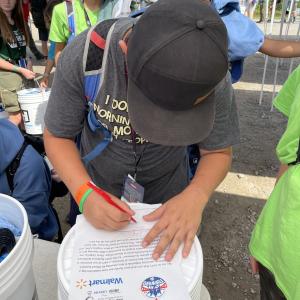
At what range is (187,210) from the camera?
0.88 meters

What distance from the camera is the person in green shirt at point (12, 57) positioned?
2.89 m

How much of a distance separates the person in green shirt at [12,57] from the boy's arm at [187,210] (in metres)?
2.31

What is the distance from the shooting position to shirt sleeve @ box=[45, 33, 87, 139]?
0.93 meters

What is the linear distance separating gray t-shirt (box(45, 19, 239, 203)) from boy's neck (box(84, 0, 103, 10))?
4.78ft

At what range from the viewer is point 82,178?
93cm

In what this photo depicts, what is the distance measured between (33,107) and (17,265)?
89.5 inches

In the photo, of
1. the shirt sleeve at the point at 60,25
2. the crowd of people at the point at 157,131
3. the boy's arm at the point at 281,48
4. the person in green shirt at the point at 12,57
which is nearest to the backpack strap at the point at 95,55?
the crowd of people at the point at 157,131

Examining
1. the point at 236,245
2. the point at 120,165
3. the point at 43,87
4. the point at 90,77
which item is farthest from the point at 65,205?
the point at 90,77

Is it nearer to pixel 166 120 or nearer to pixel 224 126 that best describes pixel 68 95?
pixel 166 120

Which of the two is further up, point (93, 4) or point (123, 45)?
point (123, 45)

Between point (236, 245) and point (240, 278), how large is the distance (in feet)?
0.87

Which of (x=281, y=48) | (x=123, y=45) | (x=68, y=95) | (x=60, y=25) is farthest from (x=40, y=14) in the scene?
(x=123, y=45)

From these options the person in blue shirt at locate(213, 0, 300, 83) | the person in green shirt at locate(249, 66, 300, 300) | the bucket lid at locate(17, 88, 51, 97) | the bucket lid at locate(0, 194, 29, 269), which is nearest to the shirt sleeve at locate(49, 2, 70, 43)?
the bucket lid at locate(17, 88, 51, 97)

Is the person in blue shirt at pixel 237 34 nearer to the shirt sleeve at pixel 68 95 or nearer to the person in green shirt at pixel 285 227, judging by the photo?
the person in green shirt at pixel 285 227
